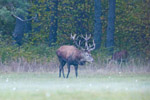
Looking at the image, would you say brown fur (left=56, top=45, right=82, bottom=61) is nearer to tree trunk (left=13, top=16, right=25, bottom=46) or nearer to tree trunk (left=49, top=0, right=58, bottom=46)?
tree trunk (left=13, top=16, right=25, bottom=46)

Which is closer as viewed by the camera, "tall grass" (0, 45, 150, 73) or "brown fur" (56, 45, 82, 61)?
"brown fur" (56, 45, 82, 61)

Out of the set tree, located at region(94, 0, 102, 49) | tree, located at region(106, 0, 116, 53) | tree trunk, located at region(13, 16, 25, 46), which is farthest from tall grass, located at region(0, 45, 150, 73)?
tree, located at region(94, 0, 102, 49)

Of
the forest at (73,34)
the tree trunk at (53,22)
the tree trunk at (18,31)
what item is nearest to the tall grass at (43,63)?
the forest at (73,34)

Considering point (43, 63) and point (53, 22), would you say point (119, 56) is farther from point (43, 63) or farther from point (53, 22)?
point (53, 22)

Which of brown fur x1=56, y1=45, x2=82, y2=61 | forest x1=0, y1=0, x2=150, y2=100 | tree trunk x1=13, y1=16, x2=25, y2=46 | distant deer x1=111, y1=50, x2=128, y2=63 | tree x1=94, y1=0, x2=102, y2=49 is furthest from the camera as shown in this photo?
tree x1=94, y1=0, x2=102, y2=49

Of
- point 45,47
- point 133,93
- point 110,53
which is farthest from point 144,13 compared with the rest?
point 133,93

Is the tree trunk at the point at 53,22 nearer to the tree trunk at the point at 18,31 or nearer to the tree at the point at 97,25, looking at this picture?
the tree trunk at the point at 18,31

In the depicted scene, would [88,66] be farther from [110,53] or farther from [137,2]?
[137,2]

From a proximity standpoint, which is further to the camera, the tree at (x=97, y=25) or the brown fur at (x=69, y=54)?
the tree at (x=97, y=25)

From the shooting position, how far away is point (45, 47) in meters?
32.5

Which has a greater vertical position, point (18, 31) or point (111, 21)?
point (111, 21)

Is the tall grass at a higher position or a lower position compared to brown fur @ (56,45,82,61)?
lower

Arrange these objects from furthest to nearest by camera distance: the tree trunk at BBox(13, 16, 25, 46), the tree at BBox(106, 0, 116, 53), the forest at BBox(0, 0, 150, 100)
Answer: the tree trunk at BBox(13, 16, 25, 46)
the tree at BBox(106, 0, 116, 53)
the forest at BBox(0, 0, 150, 100)

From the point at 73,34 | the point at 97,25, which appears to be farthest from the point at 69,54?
the point at 73,34
